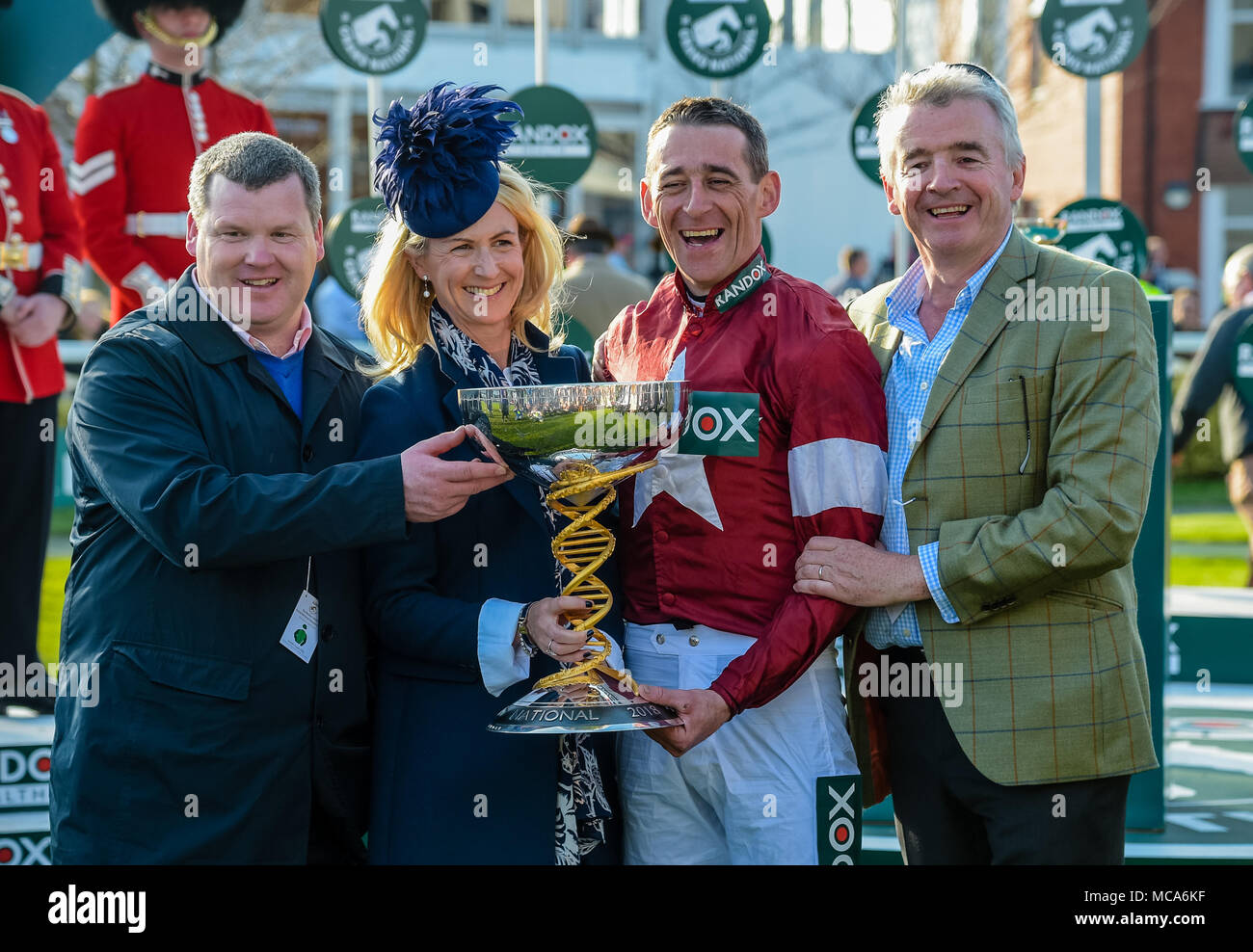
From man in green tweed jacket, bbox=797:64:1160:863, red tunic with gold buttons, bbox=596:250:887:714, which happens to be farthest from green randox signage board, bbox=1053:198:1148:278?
red tunic with gold buttons, bbox=596:250:887:714

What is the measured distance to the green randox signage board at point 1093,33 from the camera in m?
7.59

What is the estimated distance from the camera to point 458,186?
9.53ft

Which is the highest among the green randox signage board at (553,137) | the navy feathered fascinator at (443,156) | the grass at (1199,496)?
the green randox signage board at (553,137)

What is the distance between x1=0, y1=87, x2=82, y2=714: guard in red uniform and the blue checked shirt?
320cm

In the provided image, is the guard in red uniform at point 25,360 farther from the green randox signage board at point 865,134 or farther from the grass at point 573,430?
the green randox signage board at point 865,134

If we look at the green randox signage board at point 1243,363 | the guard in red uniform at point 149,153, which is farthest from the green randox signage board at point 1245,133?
the guard in red uniform at point 149,153

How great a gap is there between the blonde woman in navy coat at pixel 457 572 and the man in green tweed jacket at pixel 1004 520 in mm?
637

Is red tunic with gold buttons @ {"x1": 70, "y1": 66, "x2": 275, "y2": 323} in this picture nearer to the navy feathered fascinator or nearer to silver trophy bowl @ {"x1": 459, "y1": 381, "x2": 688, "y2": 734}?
the navy feathered fascinator

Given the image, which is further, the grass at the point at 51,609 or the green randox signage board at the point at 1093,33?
the green randox signage board at the point at 1093,33

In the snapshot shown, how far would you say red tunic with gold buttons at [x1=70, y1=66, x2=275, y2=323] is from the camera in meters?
5.46

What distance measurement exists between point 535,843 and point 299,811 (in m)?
0.52

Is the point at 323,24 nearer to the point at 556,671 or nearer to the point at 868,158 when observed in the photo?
the point at 868,158
